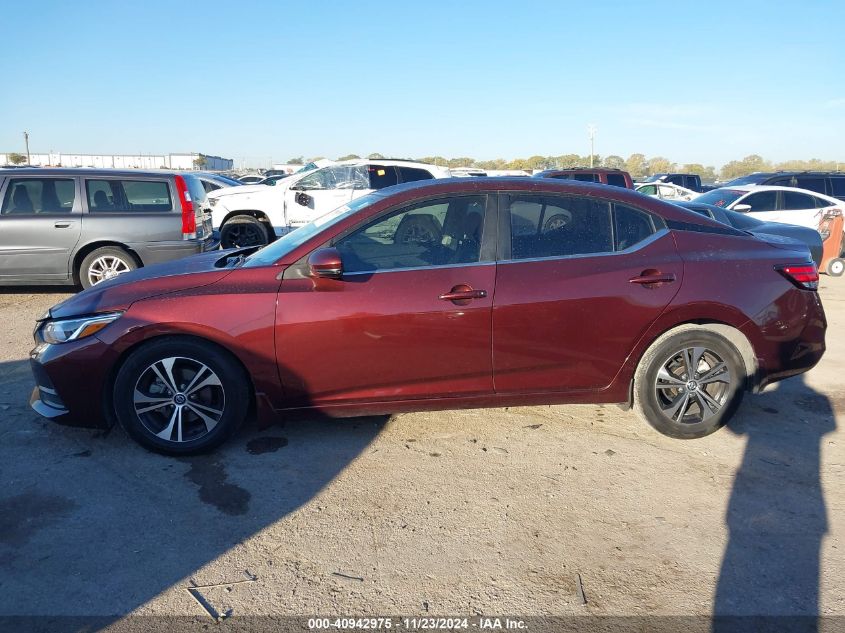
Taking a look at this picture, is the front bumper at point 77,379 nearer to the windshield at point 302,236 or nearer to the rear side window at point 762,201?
the windshield at point 302,236

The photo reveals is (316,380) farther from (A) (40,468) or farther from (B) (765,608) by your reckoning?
(B) (765,608)

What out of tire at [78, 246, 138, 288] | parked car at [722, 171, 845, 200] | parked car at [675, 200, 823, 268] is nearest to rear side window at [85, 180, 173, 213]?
tire at [78, 246, 138, 288]

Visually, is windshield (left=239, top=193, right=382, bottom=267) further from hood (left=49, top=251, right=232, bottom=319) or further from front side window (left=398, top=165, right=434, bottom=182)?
front side window (left=398, top=165, right=434, bottom=182)

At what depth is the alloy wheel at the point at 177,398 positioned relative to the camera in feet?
13.0

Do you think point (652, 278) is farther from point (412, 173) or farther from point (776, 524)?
point (412, 173)

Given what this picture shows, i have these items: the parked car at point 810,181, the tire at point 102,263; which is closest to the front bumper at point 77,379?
the tire at point 102,263

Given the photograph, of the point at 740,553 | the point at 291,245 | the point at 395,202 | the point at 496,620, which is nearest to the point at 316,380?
the point at 291,245

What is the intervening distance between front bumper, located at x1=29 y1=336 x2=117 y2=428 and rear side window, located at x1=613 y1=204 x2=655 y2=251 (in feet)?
10.5

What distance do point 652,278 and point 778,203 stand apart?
454 inches

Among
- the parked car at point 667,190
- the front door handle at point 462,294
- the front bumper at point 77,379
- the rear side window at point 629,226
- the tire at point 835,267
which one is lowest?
the tire at point 835,267

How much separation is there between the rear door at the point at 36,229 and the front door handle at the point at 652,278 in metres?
7.06

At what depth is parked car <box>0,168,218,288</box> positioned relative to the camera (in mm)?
8266

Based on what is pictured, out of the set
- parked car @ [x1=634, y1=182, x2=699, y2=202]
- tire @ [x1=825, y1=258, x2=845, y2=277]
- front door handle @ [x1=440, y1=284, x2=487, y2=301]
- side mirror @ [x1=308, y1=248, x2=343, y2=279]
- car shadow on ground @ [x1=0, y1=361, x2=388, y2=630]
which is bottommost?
car shadow on ground @ [x1=0, y1=361, x2=388, y2=630]

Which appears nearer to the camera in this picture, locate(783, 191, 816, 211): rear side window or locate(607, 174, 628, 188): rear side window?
locate(783, 191, 816, 211): rear side window
